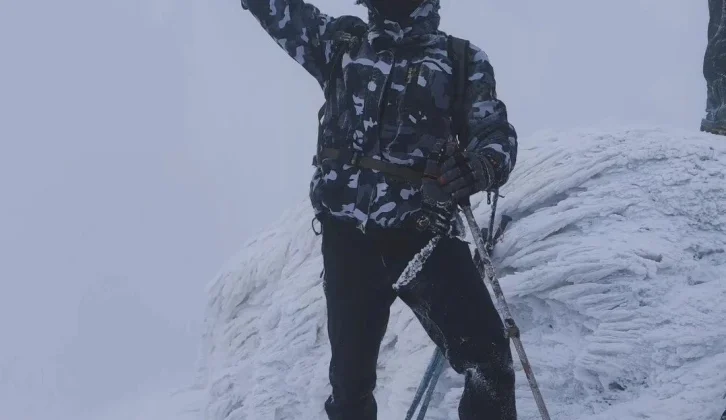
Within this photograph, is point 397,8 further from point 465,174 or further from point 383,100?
point 465,174

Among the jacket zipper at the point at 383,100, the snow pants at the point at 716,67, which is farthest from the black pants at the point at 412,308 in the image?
the snow pants at the point at 716,67

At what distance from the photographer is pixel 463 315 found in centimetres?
322

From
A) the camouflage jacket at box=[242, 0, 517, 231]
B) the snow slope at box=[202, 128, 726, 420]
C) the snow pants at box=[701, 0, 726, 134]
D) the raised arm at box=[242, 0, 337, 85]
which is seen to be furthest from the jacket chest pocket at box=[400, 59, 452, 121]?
the snow pants at box=[701, 0, 726, 134]

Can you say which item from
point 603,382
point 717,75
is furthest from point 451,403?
point 717,75

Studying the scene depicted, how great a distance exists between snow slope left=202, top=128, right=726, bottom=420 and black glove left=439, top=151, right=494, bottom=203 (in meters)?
1.91

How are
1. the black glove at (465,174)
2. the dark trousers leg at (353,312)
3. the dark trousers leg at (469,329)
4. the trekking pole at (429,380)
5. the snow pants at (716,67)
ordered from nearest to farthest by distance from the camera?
the black glove at (465,174), the dark trousers leg at (469,329), the dark trousers leg at (353,312), the trekking pole at (429,380), the snow pants at (716,67)

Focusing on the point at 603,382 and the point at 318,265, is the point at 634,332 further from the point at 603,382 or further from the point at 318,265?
the point at 318,265

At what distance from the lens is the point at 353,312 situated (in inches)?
136

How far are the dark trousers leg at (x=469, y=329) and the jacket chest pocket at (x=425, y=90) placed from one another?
0.70 metres

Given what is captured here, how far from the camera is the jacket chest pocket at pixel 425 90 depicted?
10.9 feet

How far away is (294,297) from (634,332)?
9.46ft

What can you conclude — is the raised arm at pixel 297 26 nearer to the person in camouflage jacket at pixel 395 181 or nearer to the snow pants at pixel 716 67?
the person in camouflage jacket at pixel 395 181

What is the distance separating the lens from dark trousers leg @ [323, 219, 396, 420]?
3.45m

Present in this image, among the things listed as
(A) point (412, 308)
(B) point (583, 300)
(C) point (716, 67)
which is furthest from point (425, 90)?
(C) point (716, 67)
